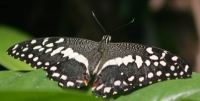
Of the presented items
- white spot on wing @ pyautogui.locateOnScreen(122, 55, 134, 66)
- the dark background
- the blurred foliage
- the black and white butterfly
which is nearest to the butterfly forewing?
the black and white butterfly

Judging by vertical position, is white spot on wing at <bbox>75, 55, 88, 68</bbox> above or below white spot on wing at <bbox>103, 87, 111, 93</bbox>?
above

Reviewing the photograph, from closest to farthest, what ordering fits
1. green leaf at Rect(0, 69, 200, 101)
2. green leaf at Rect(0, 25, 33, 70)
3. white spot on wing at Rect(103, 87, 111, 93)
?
green leaf at Rect(0, 69, 200, 101)
white spot on wing at Rect(103, 87, 111, 93)
green leaf at Rect(0, 25, 33, 70)

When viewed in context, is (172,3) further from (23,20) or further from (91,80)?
(91,80)

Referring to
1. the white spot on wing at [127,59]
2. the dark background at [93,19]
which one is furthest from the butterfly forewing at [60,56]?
the dark background at [93,19]

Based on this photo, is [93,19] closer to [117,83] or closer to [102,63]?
[102,63]

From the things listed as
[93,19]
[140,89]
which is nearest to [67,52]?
[140,89]

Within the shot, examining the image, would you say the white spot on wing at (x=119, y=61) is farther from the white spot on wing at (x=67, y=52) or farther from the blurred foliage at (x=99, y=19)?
the blurred foliage at (x=99, y=19)

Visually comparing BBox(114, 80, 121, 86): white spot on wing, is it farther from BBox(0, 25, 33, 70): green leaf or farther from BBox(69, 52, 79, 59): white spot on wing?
BBox(0, 25, 33, 70): green leaf
